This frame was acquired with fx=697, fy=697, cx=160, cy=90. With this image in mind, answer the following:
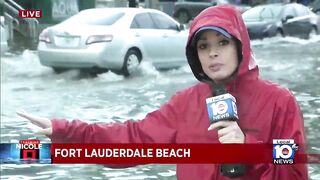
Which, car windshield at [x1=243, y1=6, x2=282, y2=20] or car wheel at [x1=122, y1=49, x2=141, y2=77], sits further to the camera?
car wheel at [x1=122, y1=49, x2=141, y2=77]

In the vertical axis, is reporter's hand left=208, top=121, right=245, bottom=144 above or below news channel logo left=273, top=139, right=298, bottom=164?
above

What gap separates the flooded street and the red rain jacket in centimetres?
62

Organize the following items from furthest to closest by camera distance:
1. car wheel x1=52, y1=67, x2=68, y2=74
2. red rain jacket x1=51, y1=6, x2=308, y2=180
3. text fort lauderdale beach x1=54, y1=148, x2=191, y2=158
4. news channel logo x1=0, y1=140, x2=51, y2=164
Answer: car wheel x1=52, y1=67, x2=68, y2=74 < news channel logo x1=0, y1=140, x2=51, y2=164 < text fort lauderdale beach x1=54, y1=148, x2=191, y2=158 < red rain jacket x1=51, y1=6, x2=308, y2=180

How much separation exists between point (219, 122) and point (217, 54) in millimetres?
209

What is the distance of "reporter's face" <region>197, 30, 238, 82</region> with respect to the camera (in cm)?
203

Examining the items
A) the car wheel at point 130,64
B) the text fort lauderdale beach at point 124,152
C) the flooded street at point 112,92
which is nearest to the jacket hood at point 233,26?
the text fort lauderdale beach at point 124,152

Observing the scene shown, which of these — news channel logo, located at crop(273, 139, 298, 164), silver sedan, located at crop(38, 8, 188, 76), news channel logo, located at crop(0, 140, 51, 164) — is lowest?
news channel logo, located at crop(0, 140, 51, 164)

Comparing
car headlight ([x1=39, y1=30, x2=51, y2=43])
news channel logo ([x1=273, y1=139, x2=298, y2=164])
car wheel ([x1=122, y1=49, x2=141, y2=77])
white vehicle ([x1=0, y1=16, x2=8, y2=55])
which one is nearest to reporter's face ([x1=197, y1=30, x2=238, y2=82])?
news channel logo ([x1=273, y1=139, x2=298, y2=164])

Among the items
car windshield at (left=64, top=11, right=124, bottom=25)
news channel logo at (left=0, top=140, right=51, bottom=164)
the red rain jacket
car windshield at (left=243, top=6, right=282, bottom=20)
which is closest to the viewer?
the red rain jacket

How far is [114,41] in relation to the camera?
3625 mm

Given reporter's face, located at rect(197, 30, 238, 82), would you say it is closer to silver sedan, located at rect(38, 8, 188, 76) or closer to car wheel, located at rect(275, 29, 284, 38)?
silver sedan, located at rect(38, 8, 188, 76)

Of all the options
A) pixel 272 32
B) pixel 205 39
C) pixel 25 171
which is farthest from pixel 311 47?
pixel 25 171

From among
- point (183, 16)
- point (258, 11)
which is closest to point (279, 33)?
point (258, 11)

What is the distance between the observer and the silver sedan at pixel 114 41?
3.10 m
